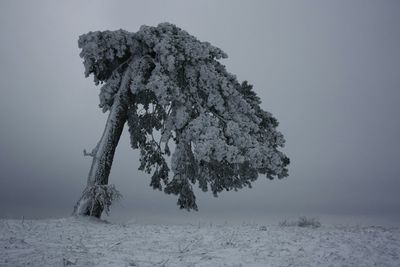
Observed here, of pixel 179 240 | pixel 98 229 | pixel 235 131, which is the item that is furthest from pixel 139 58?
pixel 179 240

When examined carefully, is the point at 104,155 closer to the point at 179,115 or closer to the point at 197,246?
the point at 179,115

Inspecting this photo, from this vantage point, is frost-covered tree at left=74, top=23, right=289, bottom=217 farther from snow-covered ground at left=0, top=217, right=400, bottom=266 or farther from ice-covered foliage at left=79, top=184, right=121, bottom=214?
snow-covered ground at left=0, top=217, right=400, bottom=266

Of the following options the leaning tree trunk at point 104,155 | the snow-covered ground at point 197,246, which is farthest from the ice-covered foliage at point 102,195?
the snow-covered ground at point 197,246

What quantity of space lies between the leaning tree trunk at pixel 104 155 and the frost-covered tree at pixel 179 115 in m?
0.04

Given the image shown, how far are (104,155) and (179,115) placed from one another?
359cm

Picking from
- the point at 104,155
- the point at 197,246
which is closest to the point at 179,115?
the point at 104,155

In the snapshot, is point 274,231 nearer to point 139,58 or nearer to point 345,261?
point 345,261

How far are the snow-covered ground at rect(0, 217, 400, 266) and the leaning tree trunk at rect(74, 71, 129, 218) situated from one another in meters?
3.98

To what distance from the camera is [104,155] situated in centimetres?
1566

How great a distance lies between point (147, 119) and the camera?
18250 millimetres

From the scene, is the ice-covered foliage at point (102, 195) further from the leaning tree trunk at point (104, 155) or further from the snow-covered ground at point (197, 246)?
the snow-covered ground at point (197, 246)

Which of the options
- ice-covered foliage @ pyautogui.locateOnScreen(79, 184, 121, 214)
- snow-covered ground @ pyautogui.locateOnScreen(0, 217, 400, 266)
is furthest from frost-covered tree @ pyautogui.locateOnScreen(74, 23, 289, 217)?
snow-covered ground @ pyautogui.locateOnScreen(0, 217, 400, 266)

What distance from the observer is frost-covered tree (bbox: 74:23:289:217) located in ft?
48.1

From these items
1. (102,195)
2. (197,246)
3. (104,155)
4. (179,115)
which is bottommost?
(197,246)
